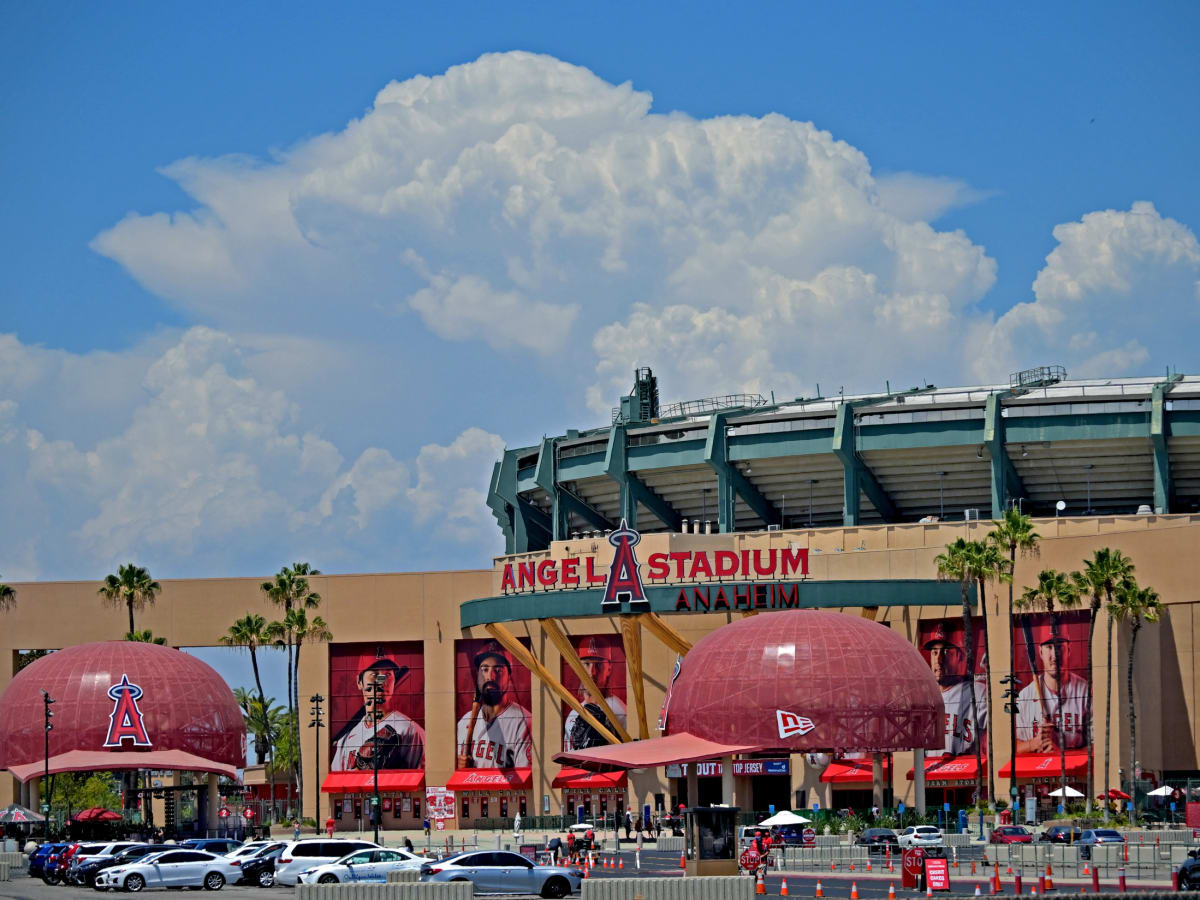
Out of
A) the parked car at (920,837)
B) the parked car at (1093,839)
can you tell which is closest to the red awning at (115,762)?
the parked car at (920,837)

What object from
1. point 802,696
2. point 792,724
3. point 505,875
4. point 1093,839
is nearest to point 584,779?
point 792,724

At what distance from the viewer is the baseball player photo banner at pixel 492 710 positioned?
110500mm

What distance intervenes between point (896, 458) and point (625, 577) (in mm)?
20048

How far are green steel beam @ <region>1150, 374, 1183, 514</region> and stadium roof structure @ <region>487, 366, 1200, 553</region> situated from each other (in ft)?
0.28

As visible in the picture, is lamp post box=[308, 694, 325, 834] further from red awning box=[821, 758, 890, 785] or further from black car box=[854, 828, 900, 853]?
black car box=[854, 828, 900, 853]

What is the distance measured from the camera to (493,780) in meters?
110

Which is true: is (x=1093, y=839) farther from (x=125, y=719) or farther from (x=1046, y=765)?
(x=125, y=719)

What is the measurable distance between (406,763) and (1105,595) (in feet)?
140

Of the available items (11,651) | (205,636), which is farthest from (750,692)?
(11,651)

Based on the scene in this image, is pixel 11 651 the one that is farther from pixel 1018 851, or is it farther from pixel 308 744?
pixel 1018 851

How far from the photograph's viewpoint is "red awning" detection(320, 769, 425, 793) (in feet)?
365

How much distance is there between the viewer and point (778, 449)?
110m

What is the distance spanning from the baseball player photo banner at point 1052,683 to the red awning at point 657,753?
72.6 ft

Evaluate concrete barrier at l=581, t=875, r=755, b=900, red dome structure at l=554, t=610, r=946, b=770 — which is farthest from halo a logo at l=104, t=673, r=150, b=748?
concrete barrier at l=581, t=875, r=755, b=900
